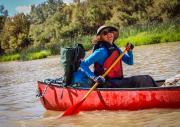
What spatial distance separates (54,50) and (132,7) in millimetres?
11003

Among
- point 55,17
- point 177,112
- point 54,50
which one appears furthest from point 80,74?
point 55,17

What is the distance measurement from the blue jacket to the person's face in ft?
0.57

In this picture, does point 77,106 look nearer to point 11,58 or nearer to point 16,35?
point 11,58

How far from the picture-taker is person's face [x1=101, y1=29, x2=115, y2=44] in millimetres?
7398

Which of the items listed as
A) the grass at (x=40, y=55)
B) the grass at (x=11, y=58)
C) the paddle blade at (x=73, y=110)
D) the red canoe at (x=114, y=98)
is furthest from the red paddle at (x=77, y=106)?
the grass at (x=11, y=58)

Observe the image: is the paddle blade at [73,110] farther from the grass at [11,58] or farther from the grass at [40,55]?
the grass at [11,58]

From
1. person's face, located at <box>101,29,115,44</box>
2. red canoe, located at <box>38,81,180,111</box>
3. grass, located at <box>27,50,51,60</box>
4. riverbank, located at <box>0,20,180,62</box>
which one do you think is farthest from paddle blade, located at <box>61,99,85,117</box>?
grass, located at <box>27,50,51,60</box>

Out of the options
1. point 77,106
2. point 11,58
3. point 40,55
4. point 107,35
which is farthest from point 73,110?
point 11,58

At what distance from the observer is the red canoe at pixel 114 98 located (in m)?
6.73

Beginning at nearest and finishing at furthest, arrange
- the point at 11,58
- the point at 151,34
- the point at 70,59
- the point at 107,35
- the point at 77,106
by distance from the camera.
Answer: the point at 107,35 < the point at 77,106 < the point at 70,59 < the point at 151,34 < the point at 11,58

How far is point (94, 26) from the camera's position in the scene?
48312 millimetres

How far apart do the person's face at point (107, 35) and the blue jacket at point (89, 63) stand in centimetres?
18

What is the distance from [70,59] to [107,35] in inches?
35.7

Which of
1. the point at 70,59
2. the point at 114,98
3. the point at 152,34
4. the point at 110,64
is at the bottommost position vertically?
the point at 114,98
